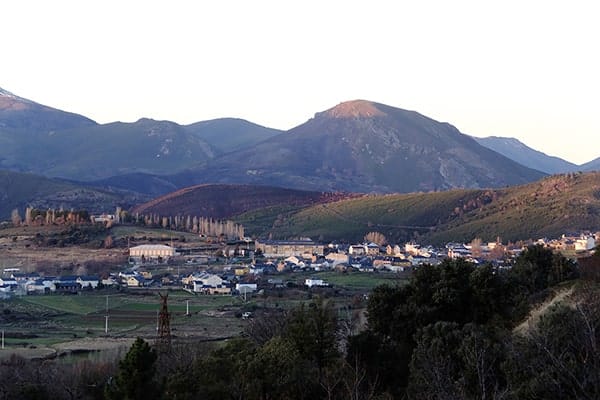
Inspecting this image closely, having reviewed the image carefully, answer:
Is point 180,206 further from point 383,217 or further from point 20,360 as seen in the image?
point 20,360

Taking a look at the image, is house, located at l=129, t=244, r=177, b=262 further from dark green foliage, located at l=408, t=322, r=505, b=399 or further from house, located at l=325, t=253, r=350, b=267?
dark green foliage, located at l=408, t=322, r=505, b=399

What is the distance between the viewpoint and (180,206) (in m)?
132

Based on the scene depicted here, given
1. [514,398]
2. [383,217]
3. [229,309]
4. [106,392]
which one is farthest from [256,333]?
[383,217]

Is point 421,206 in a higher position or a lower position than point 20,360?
higher

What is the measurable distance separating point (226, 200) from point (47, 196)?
28.5 meters

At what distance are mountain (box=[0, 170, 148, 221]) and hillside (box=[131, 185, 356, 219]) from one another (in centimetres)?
689

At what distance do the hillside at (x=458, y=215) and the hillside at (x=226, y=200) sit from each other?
10.3m

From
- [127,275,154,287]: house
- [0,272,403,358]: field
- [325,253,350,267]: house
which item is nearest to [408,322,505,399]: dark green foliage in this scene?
[0,272,403,358]: field

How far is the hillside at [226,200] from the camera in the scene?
125312 mm

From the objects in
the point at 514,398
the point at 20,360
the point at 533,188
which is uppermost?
the point at 533,188

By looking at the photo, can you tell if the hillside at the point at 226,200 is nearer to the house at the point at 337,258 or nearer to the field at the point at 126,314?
the house at the point at 337,258

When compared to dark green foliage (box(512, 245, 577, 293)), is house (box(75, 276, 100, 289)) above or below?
below

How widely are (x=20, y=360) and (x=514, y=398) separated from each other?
2140 centimetres

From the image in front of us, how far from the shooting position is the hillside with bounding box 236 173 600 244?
81.9m
